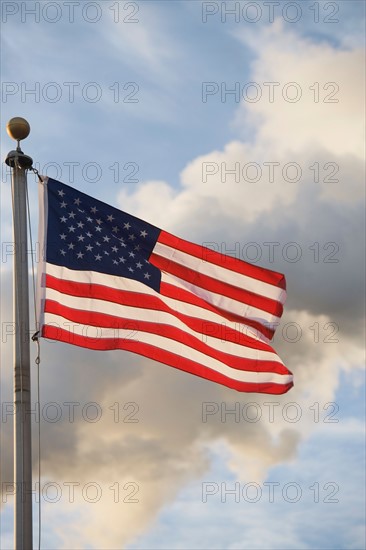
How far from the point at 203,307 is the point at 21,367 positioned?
17.8ft

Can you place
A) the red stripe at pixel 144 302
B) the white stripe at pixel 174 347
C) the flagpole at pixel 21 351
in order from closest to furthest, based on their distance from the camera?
the flagpole at pixel 21 351 < the white stripe at pixel 174 347 < the red stripe at pixel 144 302

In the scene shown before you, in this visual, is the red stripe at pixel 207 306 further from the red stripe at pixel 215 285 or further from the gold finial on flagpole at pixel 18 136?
the gold finial on flagpole at pixel 18 136

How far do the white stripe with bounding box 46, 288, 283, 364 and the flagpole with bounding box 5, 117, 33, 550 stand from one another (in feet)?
4.19

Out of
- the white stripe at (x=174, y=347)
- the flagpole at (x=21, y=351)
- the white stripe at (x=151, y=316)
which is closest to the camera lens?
the flagpole at (x=21, y=351)

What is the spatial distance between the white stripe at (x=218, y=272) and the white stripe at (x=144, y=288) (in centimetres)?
53

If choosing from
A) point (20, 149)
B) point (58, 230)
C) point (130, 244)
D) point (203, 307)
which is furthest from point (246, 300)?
point (20, 149)

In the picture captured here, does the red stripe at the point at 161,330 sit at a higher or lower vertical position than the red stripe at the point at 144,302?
lower

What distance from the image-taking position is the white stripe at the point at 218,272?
25172 millimetres

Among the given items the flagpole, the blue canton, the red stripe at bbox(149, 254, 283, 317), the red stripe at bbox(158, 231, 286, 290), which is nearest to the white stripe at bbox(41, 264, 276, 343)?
the blue canton

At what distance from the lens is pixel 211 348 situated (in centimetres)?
2470

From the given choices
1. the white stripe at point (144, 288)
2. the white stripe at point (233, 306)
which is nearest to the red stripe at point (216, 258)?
the white stripe at point (233, 306)

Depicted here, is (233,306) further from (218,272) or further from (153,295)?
(153,295)

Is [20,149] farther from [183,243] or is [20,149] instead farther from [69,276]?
[183,243]

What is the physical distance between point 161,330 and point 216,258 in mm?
2360
